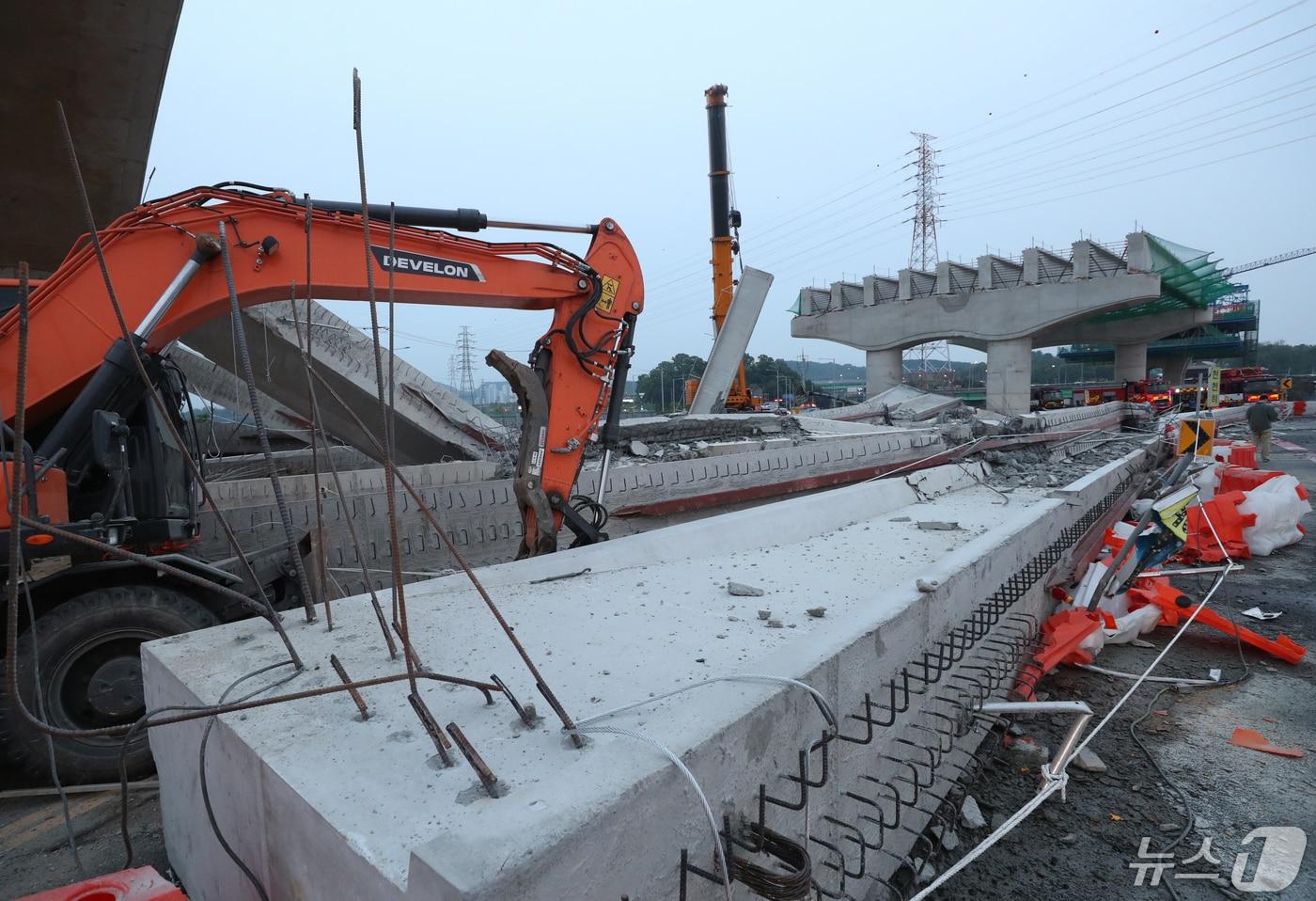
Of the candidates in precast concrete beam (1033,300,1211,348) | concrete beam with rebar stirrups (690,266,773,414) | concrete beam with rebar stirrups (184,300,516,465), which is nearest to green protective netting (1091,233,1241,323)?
precast concrete beam (1033,300,1211,348)

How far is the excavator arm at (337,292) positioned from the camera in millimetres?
3416

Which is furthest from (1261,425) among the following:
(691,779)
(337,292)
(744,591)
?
(691,779)

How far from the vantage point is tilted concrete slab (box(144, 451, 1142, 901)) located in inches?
54.7

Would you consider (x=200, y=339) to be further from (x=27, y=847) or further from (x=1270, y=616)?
(x=1270, y=616)

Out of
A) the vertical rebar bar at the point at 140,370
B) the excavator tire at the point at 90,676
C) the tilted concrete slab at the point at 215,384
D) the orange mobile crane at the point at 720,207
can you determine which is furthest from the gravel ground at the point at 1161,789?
the orange mobile crane at the point at 720,207

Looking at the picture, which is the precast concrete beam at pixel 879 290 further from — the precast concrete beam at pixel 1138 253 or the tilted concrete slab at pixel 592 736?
the tilted concrete slab at pixel 592 736

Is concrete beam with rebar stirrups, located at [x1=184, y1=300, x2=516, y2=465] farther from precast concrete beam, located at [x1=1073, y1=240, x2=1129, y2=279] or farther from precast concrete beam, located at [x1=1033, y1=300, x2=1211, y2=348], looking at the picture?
precast concrete beam, located at [x1=1033, y1=300, x2=1211, y2=348]

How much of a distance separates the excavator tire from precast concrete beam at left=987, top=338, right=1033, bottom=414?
28074 millimetres

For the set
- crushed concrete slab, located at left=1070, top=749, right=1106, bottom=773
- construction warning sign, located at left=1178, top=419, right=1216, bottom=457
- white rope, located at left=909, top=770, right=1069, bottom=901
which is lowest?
crushed concrete slab, located at left=1070, top=749, right=1106, bottom=773

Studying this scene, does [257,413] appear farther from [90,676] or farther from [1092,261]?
[1092,261]

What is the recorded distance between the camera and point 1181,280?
27984mm

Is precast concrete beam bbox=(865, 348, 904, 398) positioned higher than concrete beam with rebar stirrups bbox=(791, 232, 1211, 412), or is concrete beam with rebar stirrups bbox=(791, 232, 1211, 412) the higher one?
concrete beam with rebar stirrups bbox=(791, 232, 1211, 412)

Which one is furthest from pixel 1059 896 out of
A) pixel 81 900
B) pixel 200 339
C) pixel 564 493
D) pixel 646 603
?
pixel 200 339

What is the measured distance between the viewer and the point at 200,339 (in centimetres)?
689
